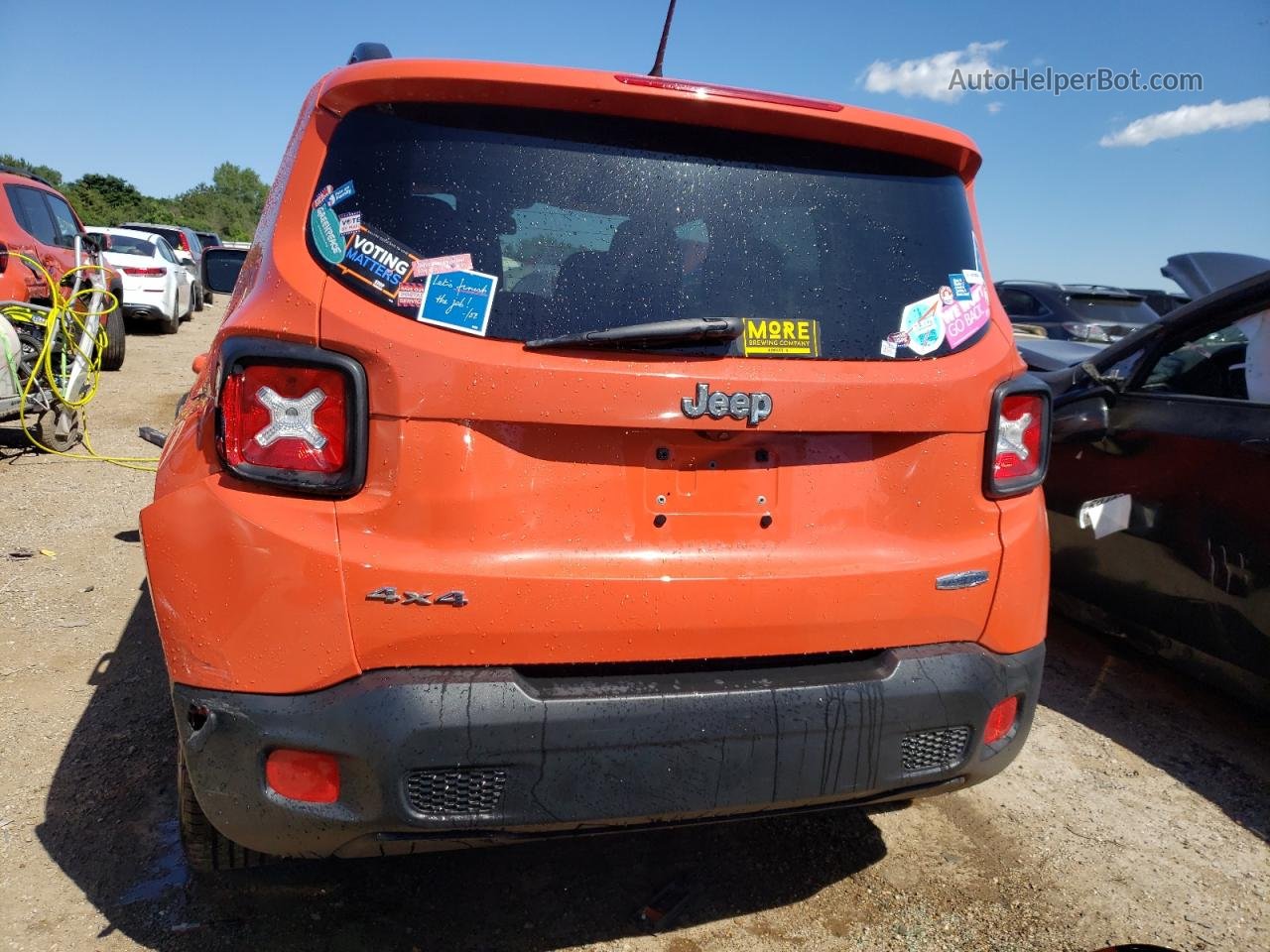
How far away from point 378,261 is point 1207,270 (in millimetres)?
3801

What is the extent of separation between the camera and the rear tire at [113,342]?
1028 cm

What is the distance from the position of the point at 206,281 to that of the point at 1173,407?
3.85 metres

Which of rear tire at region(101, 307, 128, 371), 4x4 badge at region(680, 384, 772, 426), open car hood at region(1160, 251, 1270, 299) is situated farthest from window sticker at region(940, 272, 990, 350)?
rear tire at region(101, 307, 128, 371)

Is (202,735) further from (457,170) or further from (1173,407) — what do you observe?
(1173,407)

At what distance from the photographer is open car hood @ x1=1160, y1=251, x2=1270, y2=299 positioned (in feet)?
13.0

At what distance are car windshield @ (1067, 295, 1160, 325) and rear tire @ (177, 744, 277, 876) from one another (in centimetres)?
1153

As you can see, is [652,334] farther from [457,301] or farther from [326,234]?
[326,234]

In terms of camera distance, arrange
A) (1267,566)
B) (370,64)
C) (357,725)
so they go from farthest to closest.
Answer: (1267,566), (370,64), (357,725)

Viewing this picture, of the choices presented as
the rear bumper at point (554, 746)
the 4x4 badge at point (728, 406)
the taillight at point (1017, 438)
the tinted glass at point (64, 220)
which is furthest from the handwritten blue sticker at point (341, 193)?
the tinted glass at point (64, 220)

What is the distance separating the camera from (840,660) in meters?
2.08

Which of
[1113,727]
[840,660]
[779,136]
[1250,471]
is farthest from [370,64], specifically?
[1113,727]

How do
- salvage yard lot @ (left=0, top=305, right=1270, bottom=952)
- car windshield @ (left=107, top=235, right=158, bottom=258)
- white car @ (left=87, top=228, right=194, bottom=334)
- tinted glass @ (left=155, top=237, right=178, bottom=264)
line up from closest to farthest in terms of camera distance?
salvage yard lot @ (left=0, top=305, right=1270, bottom=952), white car @ (left=87, top=228, right=194, bottom=334), car windshield @ (left=107, top=235, right=158, bottom=258), tinted glass @ (left=155, top=237, right=178, bottom=264)

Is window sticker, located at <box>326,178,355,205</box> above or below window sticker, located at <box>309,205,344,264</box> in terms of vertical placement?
above

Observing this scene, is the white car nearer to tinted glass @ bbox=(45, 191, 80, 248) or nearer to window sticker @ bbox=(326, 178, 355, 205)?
tinted glass @ bbox=(45, 191, 80, 248)
